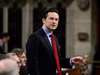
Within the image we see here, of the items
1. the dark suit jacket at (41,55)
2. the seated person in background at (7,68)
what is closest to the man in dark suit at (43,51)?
the dark suit jacket at (41,55)

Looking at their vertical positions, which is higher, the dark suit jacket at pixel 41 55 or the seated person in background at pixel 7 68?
the seated person in background at pixel 7 68

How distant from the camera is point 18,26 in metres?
8.91

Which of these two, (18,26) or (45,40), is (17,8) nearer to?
(18,26)

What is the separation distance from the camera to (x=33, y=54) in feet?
8.08

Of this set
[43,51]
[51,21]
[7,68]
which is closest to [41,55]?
[43,51]

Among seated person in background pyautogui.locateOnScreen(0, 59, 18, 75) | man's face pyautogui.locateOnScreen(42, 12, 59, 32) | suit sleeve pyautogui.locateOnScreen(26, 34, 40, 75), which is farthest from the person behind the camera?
man's face pyautogui.locateOnScreen(42, 12, 59, 32)

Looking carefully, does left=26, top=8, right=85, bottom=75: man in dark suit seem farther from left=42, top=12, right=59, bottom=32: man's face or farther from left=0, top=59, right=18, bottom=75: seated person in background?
left=0, top=59, right=18, bottom=75: seated person in background

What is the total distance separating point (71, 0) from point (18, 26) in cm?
244

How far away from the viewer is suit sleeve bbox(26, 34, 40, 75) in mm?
2441

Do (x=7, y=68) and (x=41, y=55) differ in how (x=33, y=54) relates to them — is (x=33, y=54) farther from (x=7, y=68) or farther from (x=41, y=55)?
(x=7, y=68)

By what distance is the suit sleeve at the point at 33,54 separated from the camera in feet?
8.01

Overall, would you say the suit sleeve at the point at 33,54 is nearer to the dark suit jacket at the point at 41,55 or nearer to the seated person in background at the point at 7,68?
the dark suit jacket at the point at 41,55

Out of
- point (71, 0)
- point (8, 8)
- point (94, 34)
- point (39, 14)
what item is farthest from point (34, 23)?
point (94, 34)

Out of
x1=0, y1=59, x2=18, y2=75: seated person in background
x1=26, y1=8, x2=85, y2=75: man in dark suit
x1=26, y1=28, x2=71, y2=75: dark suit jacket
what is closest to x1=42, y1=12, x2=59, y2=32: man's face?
x1=26, y1=8, x2=85, y2=75: man in dark suit
